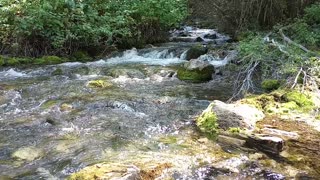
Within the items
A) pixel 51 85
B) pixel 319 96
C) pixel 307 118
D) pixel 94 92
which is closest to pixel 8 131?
pixel 94 92

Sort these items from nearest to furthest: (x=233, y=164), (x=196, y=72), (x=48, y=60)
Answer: (x=233, y=164) < (x=196, y=72) < (x=48, y=60)

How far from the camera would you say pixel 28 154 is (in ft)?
15.5

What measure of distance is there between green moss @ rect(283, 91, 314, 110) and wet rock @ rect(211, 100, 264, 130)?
868 mm

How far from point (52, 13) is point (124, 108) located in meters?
6.07

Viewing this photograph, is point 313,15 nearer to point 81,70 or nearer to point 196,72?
point 196,72

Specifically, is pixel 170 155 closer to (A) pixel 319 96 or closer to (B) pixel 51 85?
(A) pixel 319 96

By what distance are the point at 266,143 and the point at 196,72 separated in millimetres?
4923

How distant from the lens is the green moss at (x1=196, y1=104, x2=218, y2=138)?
17.6 ft

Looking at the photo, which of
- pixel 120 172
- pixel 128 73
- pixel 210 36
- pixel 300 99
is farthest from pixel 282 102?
pixel 210 36

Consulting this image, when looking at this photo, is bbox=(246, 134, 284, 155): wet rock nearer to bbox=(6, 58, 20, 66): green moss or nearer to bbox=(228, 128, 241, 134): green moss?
bbox=(228, 128, 241, 134): green moss

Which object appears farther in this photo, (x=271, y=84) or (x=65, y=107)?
(x=271, y=84)

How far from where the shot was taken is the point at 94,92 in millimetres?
7879

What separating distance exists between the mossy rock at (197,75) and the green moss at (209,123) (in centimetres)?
347

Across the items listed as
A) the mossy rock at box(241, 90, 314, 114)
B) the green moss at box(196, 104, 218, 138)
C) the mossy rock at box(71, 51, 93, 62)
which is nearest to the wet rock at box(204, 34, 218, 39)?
the mossy rock at box(71, 51, 93, 62)
